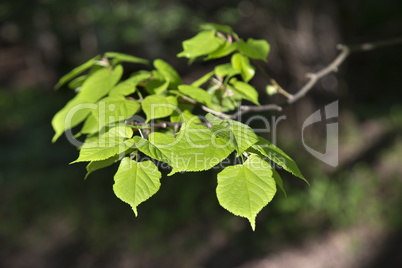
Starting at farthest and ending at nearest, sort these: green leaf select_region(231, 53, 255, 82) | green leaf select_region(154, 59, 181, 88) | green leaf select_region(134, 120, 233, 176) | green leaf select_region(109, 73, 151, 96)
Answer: green leaf select_region(231, 53, 255, 82), green leaf select_region(154, 59, 181, 88), green leaf select_region(109, 73, 151, 96), green leaf select_region(134, 120, 233, 176)

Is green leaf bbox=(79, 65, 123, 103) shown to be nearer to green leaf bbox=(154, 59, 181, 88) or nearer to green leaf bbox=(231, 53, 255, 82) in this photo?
green leaf bbox=(154, 59, 181, 88)

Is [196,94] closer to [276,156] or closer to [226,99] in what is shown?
[226,99]

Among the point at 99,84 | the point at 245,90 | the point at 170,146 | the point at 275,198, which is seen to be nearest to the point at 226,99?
the point at 245,90

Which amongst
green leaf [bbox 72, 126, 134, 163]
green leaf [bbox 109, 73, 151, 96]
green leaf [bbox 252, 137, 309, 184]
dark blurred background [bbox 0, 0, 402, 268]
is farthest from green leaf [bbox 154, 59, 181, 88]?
dark blurred background [bbox 0, 0, 402, 268]

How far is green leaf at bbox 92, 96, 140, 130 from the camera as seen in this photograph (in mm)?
1073

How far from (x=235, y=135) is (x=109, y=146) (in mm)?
337

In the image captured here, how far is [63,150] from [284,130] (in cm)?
434

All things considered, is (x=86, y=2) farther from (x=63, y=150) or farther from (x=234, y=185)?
(x=234, y=185)

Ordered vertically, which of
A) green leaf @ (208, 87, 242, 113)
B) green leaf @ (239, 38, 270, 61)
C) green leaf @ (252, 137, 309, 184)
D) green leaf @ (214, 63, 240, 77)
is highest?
green leaf @ (239, 38, 270, 61)

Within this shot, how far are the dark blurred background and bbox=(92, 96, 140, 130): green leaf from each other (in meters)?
3.45

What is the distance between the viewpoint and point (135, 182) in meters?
0.90

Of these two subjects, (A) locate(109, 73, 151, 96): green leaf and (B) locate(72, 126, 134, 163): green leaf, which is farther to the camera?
(A) locate(109, 73, 151, 96): green leaf

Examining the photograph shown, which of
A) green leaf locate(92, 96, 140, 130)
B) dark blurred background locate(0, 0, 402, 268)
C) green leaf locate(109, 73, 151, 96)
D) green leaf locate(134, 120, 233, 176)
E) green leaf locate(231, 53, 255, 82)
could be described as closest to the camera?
green leaf locate(134, 120, 233, 176)

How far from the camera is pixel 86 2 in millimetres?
7805
